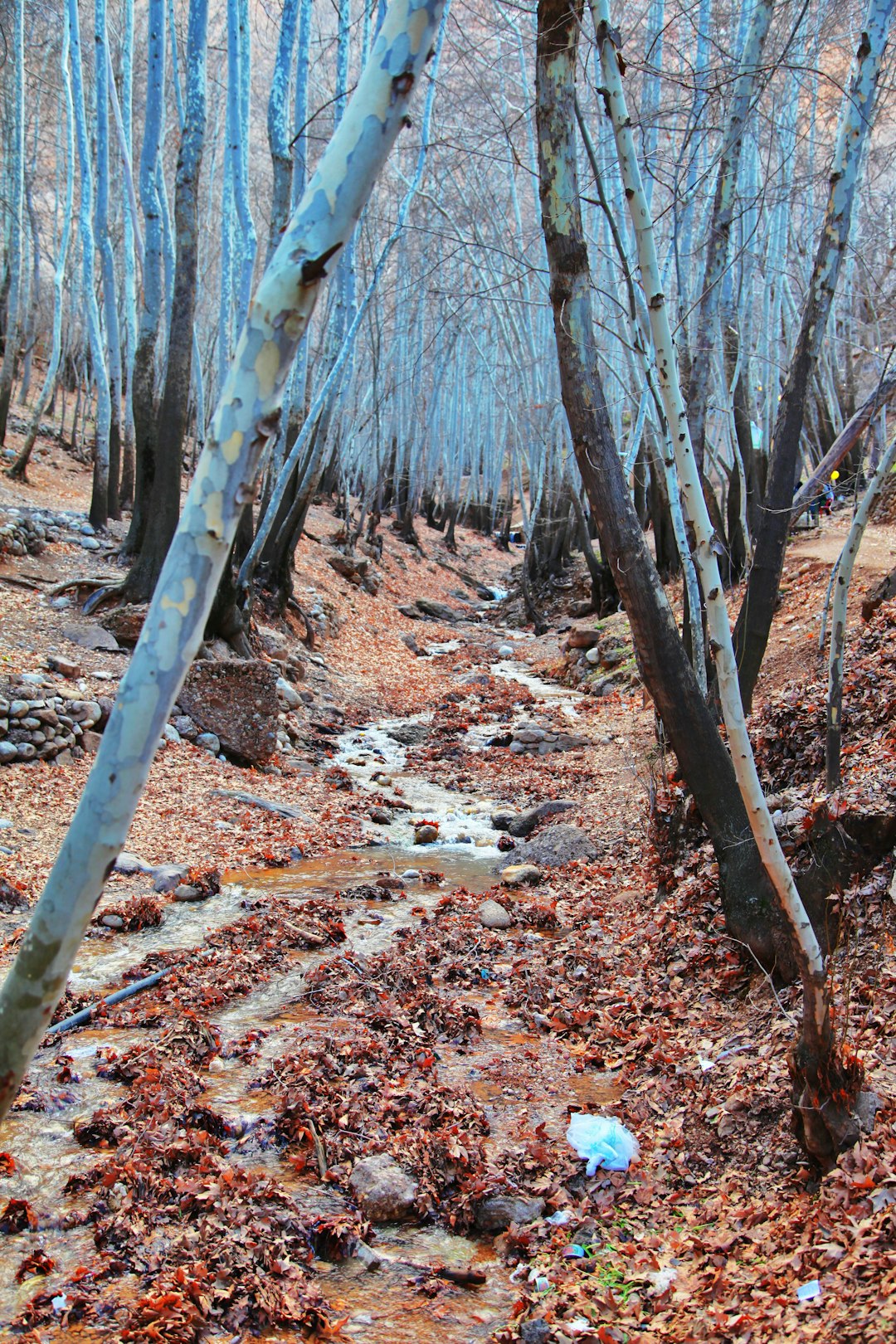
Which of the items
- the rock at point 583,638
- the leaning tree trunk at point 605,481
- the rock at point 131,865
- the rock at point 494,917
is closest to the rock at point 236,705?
the rock at point 131,865

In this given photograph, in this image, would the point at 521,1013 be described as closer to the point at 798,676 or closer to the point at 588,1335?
the point at 588,1335

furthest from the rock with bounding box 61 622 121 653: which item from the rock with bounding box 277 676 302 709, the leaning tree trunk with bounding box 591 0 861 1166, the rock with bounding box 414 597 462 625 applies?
the rock with bounding box 414 597 462 625

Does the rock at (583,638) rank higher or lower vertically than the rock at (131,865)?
higher

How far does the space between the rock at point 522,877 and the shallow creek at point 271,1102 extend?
0.60 feet

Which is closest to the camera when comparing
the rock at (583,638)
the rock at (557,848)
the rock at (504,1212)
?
the rock at (504,1212)

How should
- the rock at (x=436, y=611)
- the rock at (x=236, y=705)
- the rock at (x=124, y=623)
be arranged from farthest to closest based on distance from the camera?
the rock at (x=436, y=611) < the rock at (x=124, y=623) < the rock at (x=236, y=705)

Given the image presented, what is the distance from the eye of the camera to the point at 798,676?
24.0ft

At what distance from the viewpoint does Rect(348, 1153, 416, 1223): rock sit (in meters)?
2.73

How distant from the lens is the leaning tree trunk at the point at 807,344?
406 cm

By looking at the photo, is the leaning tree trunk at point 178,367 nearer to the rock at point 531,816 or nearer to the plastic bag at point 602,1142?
the rock at point 531,816

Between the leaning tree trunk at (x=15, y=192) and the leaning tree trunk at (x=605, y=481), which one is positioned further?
the leaning tree trunk at (x=15, y=192)

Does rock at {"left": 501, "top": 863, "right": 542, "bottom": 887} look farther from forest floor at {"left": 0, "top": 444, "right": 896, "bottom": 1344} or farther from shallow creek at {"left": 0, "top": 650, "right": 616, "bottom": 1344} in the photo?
shallow creek at {"left": 0, "top": 650, "right": 616, "bottom": 1344}

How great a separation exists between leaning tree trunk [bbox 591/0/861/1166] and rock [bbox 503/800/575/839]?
4555mm

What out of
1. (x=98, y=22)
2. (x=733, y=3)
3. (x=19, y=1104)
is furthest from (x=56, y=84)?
(x=19, y=1104)
